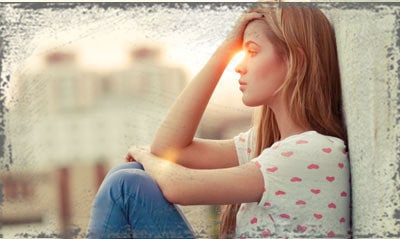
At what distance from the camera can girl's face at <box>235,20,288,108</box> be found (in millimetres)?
970

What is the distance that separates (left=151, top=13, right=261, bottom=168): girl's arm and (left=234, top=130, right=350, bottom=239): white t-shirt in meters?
0.18

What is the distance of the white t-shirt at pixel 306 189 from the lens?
2.92ft

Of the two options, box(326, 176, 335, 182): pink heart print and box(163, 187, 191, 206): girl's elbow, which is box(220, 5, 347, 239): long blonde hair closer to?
box(326, 176, 335, 182): pink heart print

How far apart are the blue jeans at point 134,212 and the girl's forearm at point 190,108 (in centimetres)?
14

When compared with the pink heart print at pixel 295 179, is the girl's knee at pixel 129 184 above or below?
below

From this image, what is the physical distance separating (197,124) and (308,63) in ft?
0.75

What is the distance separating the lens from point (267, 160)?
0.89m

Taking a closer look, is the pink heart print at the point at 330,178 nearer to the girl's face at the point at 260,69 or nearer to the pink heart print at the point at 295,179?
the pink heart print at the point at 295,179

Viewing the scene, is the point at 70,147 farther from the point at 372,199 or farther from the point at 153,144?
the point at 372,199

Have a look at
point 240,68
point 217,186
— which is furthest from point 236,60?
point 217,186

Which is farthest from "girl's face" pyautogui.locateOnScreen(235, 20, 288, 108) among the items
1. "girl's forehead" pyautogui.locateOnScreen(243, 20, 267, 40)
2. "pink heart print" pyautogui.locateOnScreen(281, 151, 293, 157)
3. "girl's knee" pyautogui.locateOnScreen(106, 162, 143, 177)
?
"girl's knee" pyautogui.locateOnScreen(106, 162, 143, 177)

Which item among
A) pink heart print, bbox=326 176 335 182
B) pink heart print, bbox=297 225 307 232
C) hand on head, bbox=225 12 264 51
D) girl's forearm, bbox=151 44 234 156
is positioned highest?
hand on head, bbox=225 12 264 51

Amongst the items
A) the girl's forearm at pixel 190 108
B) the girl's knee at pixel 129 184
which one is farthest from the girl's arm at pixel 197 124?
the girl's knee at pixel 129 184

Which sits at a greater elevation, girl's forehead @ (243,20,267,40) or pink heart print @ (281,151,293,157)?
girl's forehead @ (243,20,267,40)
